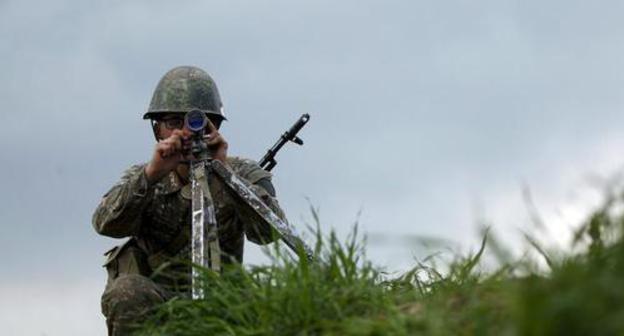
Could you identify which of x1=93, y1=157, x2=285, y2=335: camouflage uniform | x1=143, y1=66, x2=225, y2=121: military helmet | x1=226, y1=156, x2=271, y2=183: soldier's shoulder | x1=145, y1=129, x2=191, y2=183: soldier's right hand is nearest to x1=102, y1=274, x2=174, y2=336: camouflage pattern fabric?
x1=93, y1=157, x2=285, y2=335: camouflage uniform

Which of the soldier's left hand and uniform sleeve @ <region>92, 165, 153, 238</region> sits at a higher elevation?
the soldier's left hand

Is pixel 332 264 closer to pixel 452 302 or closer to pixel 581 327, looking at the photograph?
pixel 452 302

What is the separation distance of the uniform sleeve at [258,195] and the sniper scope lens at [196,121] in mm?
640

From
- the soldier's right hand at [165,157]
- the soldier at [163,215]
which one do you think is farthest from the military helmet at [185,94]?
the soldier's right hand at [165,157]

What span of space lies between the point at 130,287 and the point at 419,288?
2053 millimetres

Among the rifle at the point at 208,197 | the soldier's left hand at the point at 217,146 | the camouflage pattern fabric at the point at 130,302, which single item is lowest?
the camouflage pattern fabric at the point at 130,302

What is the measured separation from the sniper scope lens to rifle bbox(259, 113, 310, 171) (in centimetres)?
282

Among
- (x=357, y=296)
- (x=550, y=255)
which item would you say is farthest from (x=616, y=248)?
(x=357, y=296)

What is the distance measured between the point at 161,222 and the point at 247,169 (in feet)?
2.93

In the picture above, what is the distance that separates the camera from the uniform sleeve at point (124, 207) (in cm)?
841

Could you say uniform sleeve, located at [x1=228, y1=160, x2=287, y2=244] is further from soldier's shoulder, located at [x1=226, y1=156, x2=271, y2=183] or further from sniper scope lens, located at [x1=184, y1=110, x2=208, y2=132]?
sniper scope lens, located at [x1=184, y1=110, x2=208, y2=132]

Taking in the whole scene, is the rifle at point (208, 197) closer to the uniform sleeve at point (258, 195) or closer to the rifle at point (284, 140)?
the uniform sleeve at point (258, 195)

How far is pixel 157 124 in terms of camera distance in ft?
32.9

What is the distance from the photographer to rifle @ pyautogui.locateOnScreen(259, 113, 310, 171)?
36.8 feet
